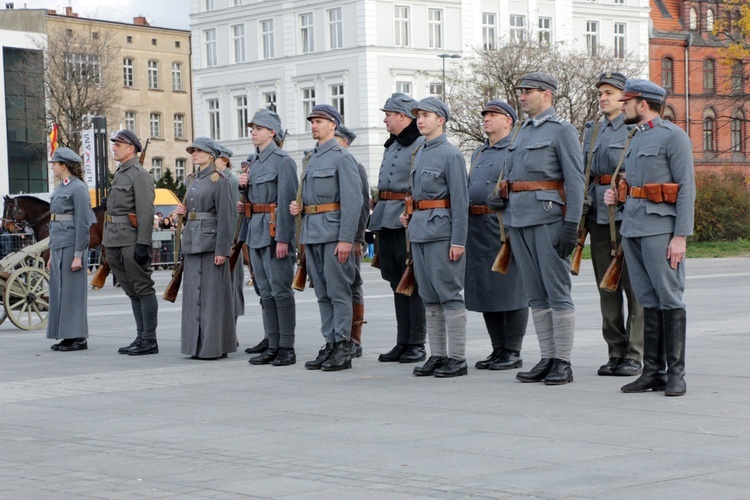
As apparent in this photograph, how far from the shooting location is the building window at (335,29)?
7231 centimetres

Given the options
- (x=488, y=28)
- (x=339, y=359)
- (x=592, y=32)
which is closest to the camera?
(x=339, y=359)

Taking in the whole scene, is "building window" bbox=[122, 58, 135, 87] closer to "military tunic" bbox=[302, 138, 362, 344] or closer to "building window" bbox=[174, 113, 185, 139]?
"building window" bbox=[174, 113, 185, 139]

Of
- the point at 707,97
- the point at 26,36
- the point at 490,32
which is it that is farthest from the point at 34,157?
the point at 707,97

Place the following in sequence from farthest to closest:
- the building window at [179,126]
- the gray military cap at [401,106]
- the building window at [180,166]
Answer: the building window at [179,126], the building window at [180,166], the gray military cap at [401,106]

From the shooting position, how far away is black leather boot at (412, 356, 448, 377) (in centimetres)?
1103

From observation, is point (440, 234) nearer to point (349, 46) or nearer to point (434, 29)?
point (349, 46)

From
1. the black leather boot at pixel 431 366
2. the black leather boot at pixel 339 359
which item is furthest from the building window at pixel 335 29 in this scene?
the black leather boot at pixel 431 366

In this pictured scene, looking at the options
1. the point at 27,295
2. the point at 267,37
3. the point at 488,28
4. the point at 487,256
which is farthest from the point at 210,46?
the point at 487,256

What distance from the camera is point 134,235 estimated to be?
13805 millimetres

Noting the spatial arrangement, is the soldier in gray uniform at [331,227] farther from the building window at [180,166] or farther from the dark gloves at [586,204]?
the building window at [180,166]

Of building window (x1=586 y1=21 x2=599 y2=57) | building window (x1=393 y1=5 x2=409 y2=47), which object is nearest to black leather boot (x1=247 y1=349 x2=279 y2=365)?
building window (x1=393 y1=5 x2=409 y2=47)

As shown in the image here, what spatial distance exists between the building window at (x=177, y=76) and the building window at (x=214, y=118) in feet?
15.0

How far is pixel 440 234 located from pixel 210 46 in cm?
6980

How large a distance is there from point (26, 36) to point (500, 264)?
2583 inches
